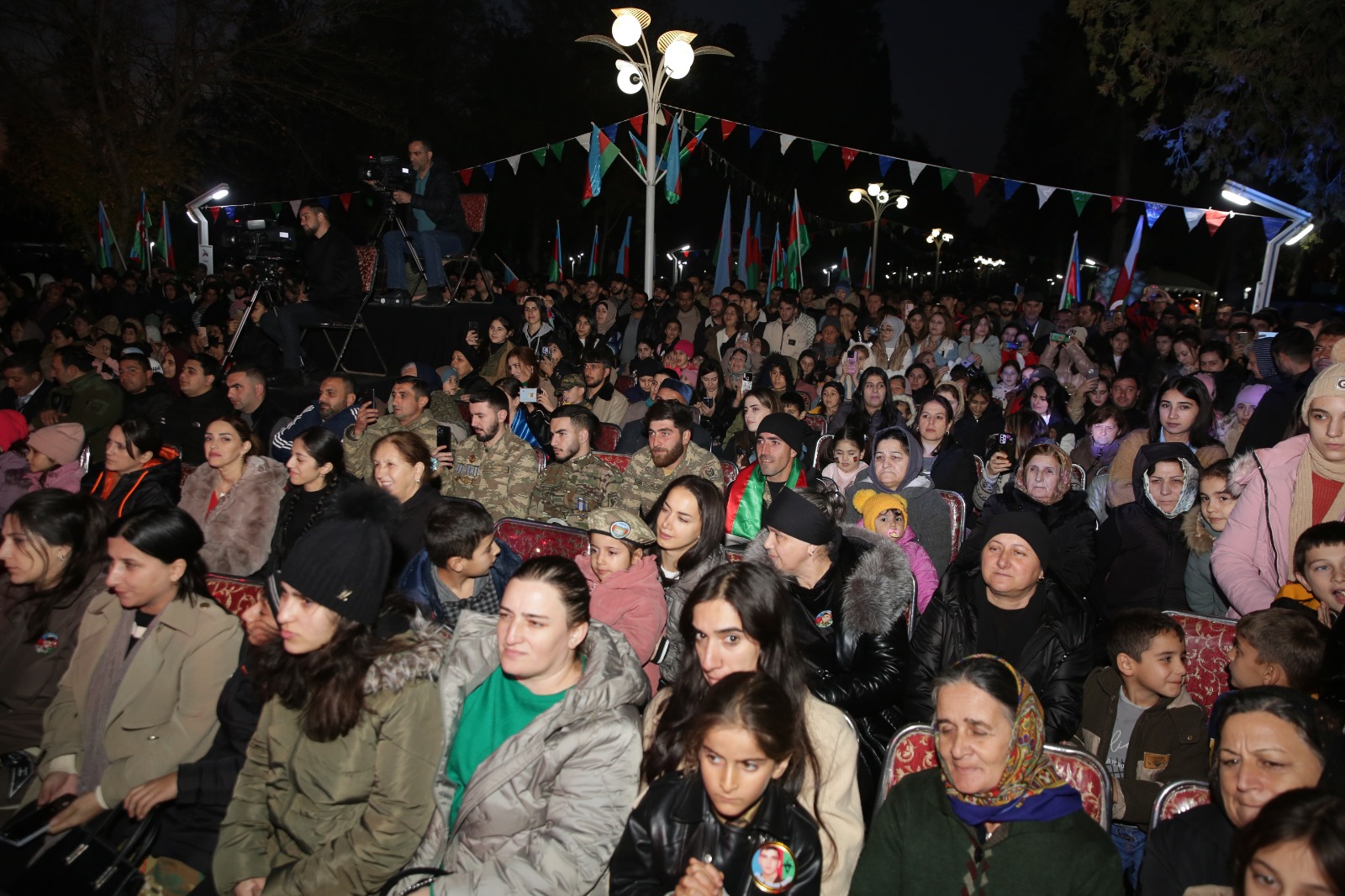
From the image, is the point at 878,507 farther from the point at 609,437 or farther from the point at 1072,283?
the point at 1072,283

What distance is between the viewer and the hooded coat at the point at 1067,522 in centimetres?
479

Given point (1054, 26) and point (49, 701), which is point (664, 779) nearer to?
point (49, 701)

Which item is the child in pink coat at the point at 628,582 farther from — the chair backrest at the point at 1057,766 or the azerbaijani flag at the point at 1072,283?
the azerbaijani flag at the point at 1072,283

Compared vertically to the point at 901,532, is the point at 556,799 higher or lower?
lower

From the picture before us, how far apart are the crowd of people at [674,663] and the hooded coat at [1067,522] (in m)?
0.03

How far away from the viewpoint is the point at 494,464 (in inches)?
235

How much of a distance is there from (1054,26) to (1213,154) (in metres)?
19.4

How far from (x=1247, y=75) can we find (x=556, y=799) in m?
15.0

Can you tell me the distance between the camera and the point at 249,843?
2.80 metres

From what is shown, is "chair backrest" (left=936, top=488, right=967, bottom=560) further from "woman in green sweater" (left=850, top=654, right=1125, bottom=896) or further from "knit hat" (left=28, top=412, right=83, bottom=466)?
"knit hat" (left=28, top=412, right=83, bottom=466)

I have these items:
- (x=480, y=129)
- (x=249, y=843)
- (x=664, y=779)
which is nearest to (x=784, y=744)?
(x=664, y=779)

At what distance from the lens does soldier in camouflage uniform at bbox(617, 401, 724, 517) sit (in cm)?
564

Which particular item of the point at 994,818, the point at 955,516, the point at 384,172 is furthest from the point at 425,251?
the point at 994,818

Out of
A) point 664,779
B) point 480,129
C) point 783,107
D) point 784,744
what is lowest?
point 664,779
